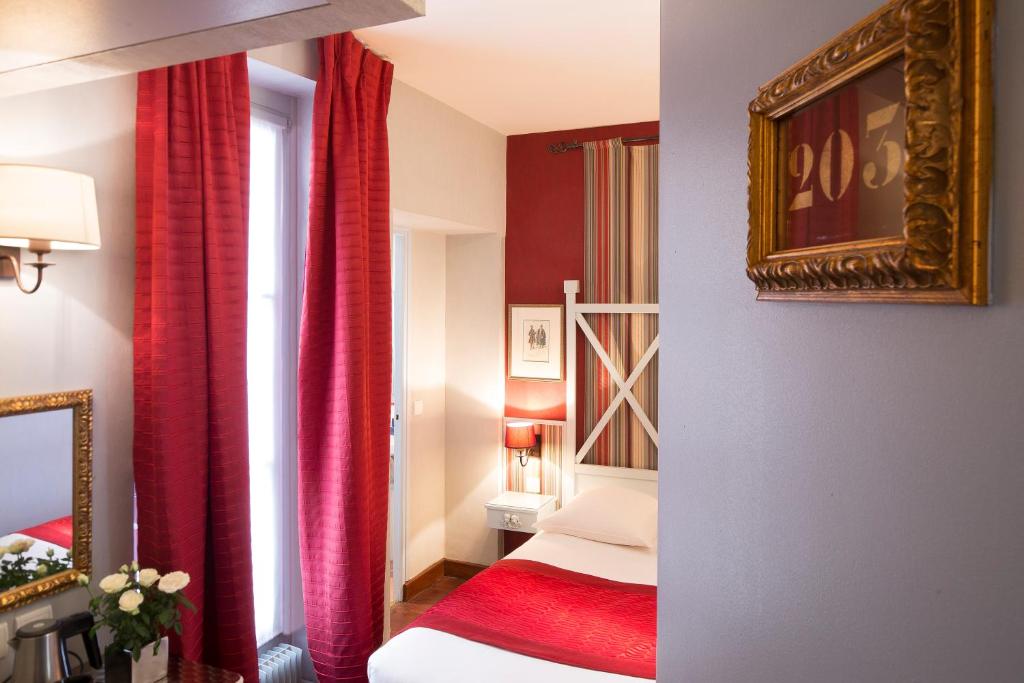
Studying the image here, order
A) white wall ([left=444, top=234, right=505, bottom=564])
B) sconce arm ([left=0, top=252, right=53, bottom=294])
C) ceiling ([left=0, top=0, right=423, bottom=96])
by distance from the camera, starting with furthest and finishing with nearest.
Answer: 1. white wall ([left=444, top=234, right=505, bottom=564])
2. sconce arm ([left=0, top=252, right=53, bottom=294])
3. ceiling ([left=0, top=0, right=423, bottom=96])

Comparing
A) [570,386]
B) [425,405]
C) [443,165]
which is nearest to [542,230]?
[443,165]

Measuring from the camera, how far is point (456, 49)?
3045mm

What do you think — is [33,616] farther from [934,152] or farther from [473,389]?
[473,389]

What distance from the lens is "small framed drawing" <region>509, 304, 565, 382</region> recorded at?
4367 mm

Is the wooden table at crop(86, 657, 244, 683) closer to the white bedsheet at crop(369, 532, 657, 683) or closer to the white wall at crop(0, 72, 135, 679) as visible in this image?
the white wall at crop(0, 72, 135, 679)

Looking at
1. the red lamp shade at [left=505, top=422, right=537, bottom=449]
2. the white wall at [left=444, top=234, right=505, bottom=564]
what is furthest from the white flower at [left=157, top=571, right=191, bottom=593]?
the white wall at [left=444, top=234, right=505, bottom=564]

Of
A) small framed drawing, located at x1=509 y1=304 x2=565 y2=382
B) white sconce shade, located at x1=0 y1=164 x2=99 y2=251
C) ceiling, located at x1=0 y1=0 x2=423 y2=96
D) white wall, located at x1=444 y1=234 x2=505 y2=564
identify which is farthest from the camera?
white wall, located at x1=444 y1=234 x2=505 y2=564

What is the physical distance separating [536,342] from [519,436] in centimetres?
59

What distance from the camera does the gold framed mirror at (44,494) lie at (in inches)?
72.9

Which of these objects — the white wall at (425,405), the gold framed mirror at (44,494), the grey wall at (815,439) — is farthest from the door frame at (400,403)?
the grey wall at (815,439)

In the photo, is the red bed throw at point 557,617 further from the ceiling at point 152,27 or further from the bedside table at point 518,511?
the ceiling at point 152,27

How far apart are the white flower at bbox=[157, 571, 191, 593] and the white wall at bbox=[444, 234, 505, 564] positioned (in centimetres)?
261

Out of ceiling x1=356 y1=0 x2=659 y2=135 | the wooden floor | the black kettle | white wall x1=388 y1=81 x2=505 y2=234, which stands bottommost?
A: the wooden floor

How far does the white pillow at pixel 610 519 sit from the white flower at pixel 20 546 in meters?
2.39
